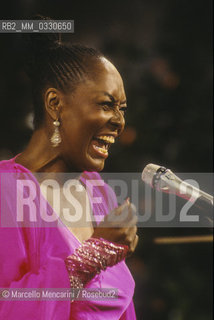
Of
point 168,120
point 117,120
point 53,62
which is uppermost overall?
point 53,62

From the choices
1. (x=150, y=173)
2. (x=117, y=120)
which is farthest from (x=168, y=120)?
(x=150, y=173)

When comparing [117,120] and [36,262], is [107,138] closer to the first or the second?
[117,120]

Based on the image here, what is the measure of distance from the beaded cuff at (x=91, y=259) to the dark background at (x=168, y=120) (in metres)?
0.63

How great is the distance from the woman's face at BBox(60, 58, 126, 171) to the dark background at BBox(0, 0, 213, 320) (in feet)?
1.50

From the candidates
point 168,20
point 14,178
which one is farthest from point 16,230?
point 168,20

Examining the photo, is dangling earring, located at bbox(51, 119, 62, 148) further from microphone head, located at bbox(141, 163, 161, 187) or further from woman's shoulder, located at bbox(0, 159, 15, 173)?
microphone head, located at bbox(141, 163, 161, 187)

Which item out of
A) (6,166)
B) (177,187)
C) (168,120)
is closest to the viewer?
(177,187)

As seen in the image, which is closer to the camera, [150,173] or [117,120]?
[150,173]

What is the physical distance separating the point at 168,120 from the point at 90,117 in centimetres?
66

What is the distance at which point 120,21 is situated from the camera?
1.30 metres

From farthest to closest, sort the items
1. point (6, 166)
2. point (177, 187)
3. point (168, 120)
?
point (168, 120), point (6, 166), point (177, 187)

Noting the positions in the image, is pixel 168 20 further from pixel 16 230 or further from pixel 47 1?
pixel 16 230

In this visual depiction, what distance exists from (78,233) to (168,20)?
912 millimetres

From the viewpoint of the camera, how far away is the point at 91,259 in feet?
2.56
